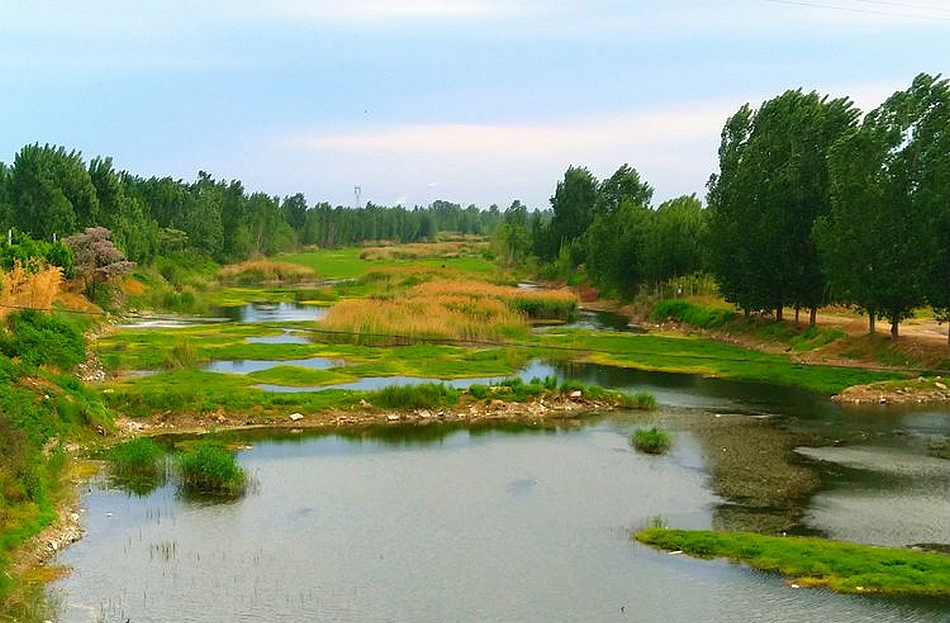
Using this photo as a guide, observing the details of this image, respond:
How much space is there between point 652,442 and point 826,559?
12.3 m

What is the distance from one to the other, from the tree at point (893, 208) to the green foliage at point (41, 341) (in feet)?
124

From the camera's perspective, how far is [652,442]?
33.8 m

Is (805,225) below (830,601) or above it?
above

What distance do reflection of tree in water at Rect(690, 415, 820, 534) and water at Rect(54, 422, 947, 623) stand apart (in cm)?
81

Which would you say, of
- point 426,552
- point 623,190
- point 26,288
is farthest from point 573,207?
point 426,552

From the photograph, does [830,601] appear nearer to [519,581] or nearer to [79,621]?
[519,581]

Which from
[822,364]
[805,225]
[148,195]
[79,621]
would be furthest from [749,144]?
[148,195]

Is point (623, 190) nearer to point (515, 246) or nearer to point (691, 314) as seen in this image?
point (515, 246)

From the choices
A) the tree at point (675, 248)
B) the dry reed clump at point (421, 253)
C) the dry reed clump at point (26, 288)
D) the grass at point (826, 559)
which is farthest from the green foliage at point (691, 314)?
the dry reed clump at point (421, 253)

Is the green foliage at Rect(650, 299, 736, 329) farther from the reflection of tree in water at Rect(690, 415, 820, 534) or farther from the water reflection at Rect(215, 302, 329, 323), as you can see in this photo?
the reflection of tree in water at Rect(690, 415, 820, 534)

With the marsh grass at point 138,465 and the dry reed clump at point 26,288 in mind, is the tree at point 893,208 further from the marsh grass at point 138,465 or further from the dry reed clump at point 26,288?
the dry reed clump at point 26,288

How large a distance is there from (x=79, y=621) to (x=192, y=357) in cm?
3290

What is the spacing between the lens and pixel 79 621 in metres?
18.4

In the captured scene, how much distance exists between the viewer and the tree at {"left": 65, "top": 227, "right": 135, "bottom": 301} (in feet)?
240
